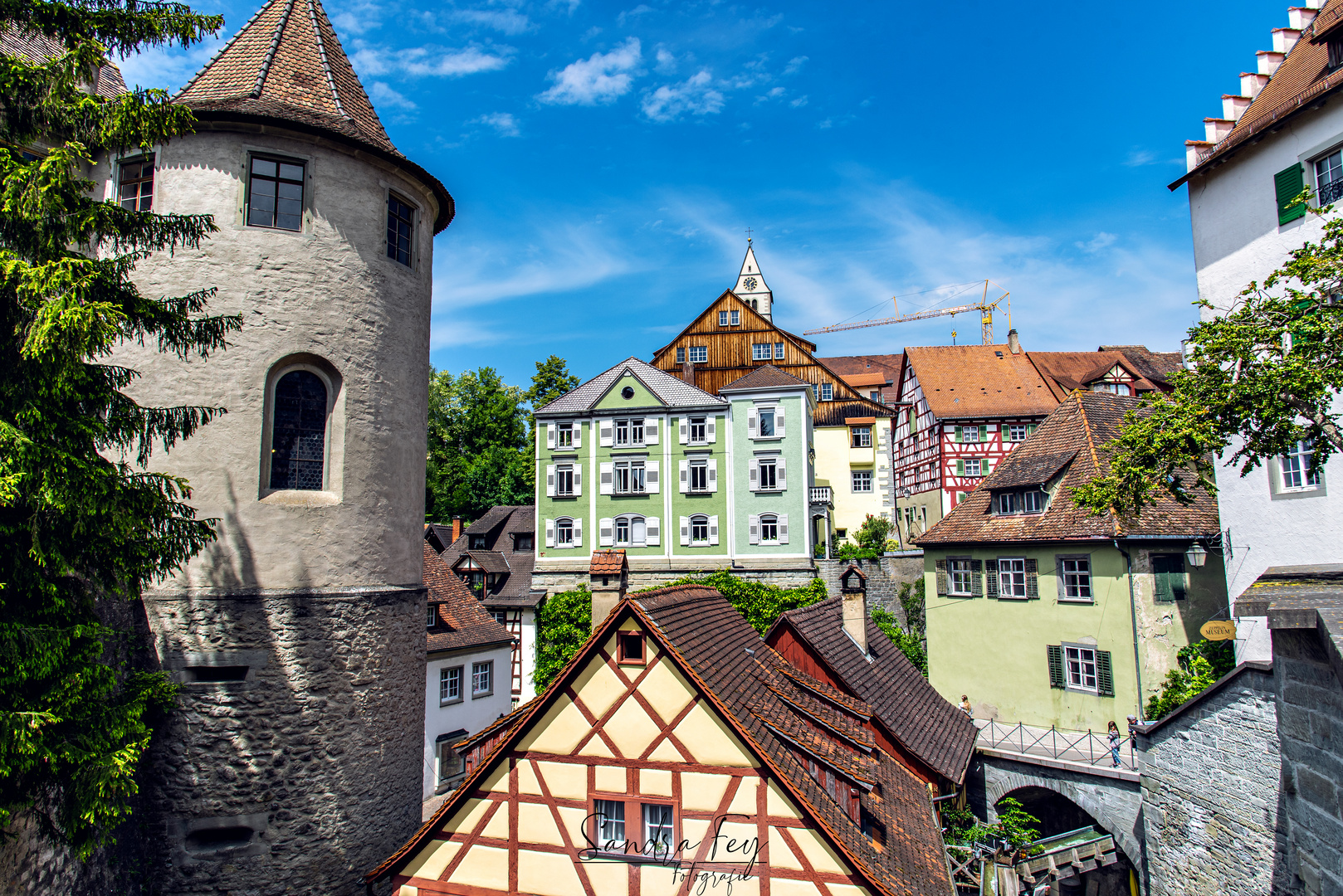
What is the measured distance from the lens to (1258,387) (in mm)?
9086

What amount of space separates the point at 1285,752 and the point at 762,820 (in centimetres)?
522

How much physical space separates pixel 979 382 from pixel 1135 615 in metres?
21.5

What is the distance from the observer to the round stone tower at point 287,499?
9.57 metres

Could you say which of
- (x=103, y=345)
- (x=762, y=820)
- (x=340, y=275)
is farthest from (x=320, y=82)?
(x=762, y=820)

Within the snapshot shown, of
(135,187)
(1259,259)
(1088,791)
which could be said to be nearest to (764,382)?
(1088,791)

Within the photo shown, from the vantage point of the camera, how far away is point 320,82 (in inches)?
452

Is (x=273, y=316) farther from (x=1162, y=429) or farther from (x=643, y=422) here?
(x=643, y=422)

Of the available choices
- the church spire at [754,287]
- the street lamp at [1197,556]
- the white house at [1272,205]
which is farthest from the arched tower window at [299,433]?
the church spire at [754,287]

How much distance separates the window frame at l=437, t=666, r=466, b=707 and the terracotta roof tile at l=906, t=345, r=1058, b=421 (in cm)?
2601

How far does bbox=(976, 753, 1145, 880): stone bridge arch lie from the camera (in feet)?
56.9

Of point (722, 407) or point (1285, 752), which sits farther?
point (722, 407)

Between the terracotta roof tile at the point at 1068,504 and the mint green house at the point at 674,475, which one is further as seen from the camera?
the mint green house at the point at 674,475

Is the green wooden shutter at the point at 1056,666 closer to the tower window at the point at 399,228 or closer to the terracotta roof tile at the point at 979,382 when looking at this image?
the terracotta roof tile at the point at 979,382

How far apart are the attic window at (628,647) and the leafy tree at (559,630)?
21412 mm
